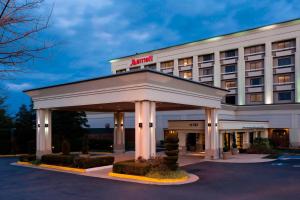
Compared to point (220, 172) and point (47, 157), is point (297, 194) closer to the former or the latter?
point (220, 172)

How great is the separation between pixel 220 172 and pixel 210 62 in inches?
1505

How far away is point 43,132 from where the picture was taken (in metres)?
31.8

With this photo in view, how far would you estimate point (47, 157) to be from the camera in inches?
1105

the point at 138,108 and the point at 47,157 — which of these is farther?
the point at 47,157

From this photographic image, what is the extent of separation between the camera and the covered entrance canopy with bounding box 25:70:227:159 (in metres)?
23.0

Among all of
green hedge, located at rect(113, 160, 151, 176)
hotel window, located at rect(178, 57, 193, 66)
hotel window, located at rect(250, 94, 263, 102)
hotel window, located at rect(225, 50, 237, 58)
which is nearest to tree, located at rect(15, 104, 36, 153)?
green hedge, located at rect(113, 160, 151, 176)

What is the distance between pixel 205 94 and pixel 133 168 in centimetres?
1252

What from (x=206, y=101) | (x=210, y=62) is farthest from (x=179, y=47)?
(x=206, y=101)

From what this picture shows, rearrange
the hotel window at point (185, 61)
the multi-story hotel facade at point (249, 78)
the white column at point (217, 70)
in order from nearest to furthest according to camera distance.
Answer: the multi-story hotel facade at point (249, 78)
the white column at point (217, 70)
the hotel window at point (185, 61)

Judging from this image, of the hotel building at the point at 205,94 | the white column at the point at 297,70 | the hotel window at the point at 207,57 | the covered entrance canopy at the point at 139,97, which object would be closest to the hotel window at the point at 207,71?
the hotel building at the point at 205,94

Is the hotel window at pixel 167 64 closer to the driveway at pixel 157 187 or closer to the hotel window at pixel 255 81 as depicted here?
the hotel window at pixel 255 81

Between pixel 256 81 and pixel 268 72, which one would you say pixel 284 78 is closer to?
pixel 268 72

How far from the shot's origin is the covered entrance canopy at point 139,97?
75.6ft

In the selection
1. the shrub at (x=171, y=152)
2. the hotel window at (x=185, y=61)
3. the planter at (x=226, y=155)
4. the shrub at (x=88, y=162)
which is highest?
the hotel window at (x=185, y=61)
